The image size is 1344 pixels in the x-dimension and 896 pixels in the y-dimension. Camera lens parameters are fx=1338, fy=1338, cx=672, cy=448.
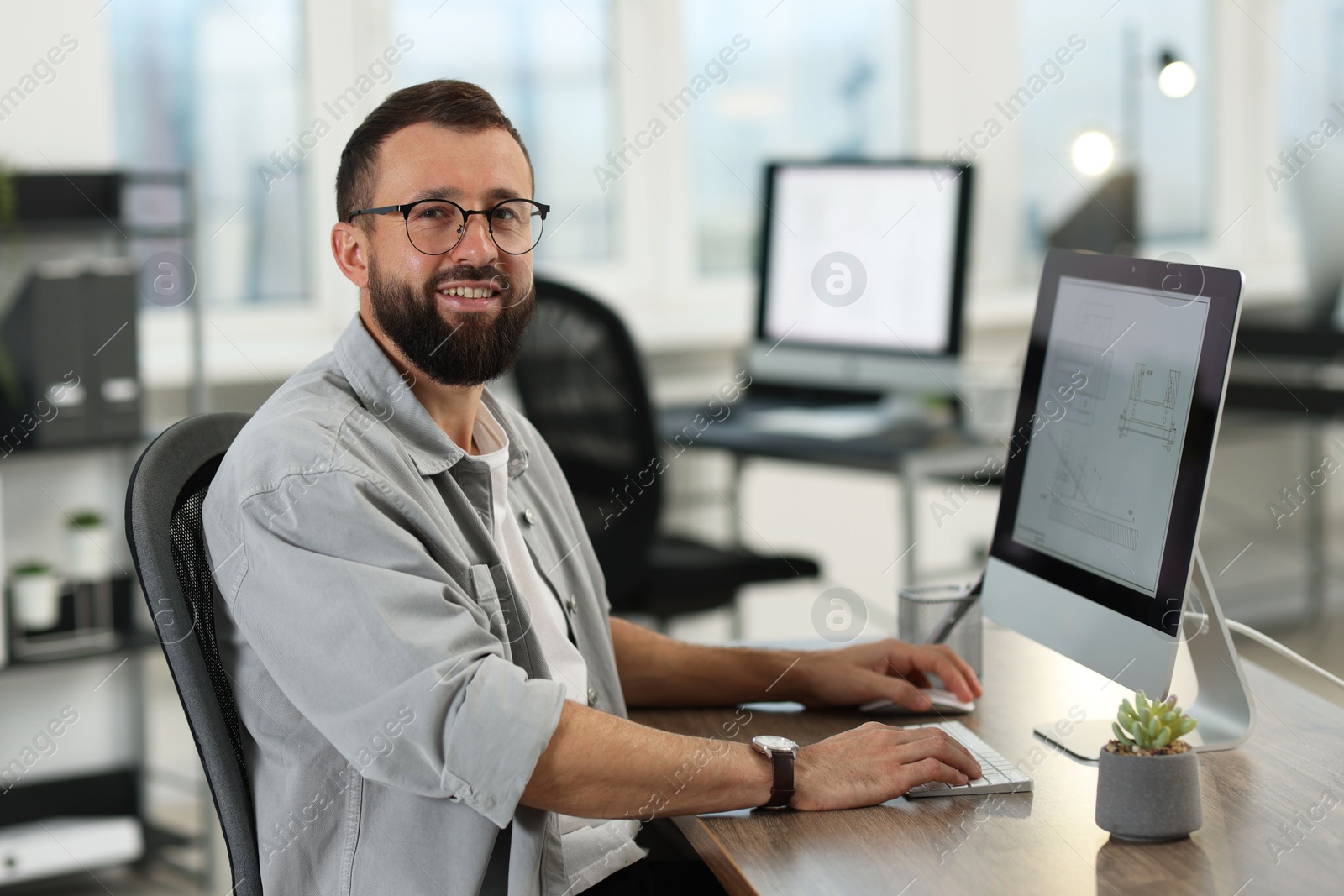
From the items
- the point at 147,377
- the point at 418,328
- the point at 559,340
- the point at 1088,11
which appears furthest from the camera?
the point at 1088,11

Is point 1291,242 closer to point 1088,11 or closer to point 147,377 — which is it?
point 1088,11

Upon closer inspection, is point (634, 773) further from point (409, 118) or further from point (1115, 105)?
point (1115, 105)

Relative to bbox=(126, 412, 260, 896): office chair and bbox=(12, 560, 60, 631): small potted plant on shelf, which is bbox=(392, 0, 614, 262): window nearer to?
bbox=(12, 560, 60, 631): small potted plant on shelf

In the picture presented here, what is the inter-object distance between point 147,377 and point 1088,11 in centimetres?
315

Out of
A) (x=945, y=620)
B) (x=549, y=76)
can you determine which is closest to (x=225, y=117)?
(x=549, y=76)

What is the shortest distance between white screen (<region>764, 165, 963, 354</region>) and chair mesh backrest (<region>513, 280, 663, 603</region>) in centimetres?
85

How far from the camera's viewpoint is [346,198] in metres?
1.42

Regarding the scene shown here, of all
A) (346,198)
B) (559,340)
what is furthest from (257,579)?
(559,340)

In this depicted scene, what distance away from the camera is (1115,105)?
4461 mm

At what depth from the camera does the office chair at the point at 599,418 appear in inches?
102

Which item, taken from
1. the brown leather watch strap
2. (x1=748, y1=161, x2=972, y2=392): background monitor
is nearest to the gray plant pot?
the brown leather watch strap

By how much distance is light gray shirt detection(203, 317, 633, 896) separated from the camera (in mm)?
1080

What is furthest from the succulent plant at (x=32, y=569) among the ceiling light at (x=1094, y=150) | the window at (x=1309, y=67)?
the window at (x=1309, y=67)

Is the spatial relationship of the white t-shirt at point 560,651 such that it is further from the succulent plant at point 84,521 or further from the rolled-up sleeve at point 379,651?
the succulent plant at point 84,521
